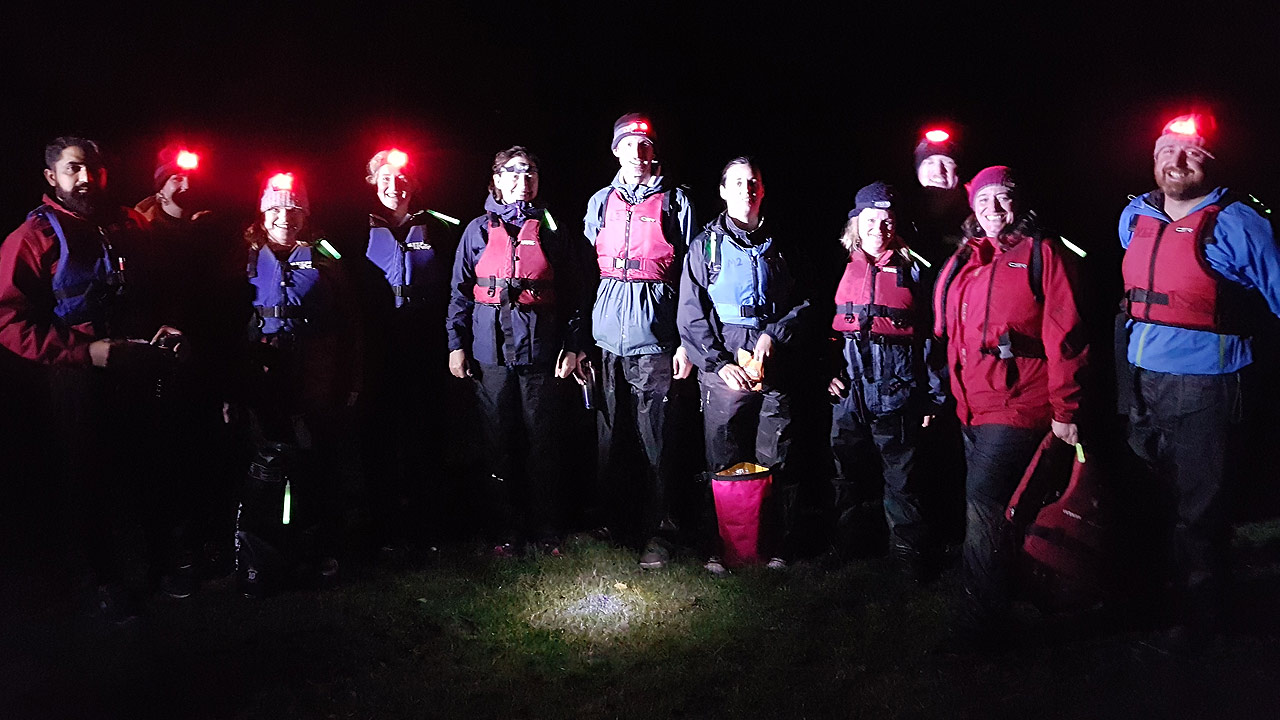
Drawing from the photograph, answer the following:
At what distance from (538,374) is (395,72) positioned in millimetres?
4282

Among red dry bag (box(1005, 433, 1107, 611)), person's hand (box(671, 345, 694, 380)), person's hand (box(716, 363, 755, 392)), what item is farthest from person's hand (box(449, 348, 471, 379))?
red dry bag (box(1005, 433, 1107, 611))

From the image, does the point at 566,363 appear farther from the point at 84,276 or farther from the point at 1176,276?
the point at 1176,276

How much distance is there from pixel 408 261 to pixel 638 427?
202 cm

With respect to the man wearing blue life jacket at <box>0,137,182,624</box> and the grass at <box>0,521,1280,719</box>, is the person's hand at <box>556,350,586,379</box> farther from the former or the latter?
the man wearing blue life jacket at <box>0,137,182,624</box>

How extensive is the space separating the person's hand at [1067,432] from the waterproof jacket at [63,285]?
196 inches

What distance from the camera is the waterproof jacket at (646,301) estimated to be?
18.2 ft

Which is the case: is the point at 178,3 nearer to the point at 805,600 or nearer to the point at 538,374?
the point at 538,374

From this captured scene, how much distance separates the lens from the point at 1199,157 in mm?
4129

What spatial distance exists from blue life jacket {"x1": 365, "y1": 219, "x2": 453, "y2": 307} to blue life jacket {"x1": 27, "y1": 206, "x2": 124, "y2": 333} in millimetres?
1675

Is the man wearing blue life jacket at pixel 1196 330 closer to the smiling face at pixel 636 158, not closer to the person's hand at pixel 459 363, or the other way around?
the smiling face at pixel 636 158

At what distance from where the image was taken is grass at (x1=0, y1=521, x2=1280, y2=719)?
396cm

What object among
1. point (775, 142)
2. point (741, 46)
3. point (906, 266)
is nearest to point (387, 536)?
point (906, 266)

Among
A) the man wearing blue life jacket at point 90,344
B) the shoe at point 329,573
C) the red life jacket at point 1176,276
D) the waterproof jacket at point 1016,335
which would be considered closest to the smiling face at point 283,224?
the man wearing blue life jacket at point 90,344

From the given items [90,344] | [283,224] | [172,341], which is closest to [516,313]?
[283,224]
